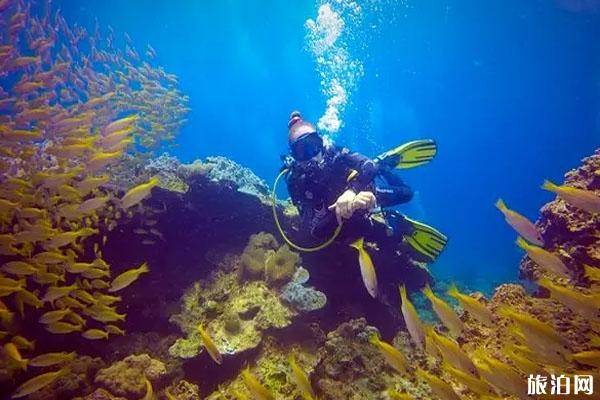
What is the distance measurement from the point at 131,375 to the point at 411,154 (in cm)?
510

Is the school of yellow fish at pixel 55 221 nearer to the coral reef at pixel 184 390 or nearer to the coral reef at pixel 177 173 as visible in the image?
the coral reef at pixel 177 173

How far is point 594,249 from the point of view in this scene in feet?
17.7

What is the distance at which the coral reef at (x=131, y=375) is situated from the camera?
525 cm

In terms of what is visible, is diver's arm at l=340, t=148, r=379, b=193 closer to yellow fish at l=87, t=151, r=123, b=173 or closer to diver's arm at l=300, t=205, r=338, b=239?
diver's arm at l=300, t=205, r=338, b=239

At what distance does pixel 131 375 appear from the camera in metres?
5.41

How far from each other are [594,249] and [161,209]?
722 centimetres

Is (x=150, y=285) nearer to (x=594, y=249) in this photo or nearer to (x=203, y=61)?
(x=594, y=249)

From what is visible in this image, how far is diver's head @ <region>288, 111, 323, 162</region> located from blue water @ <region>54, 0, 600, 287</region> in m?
20.2

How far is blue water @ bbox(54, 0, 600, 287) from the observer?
3928 centimetres

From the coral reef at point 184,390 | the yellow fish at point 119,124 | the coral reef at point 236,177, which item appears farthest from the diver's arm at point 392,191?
the yellow fish at point 119,124

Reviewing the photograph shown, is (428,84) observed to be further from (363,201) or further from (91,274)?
(363,201)

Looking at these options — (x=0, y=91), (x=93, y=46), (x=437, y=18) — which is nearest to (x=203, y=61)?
(x=437, y=18)

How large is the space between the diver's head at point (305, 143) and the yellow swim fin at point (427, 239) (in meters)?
2.09

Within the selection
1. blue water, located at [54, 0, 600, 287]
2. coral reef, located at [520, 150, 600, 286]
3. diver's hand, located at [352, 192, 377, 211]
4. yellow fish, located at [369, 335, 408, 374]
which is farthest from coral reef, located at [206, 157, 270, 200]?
blue water, located at [54, 0, 600, 287]
